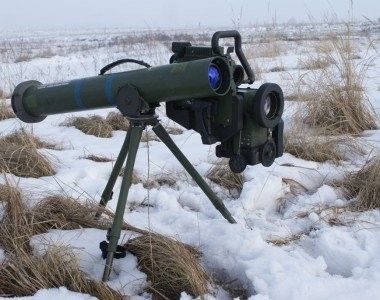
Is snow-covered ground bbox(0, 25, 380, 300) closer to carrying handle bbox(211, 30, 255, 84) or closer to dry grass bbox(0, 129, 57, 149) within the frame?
dry grass bbox(0, 129, 57, 149)

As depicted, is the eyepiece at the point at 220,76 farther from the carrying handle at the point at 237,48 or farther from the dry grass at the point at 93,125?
the dry grass at the point at 93,125

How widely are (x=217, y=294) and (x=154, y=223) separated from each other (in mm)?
744

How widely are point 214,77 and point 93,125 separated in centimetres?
296

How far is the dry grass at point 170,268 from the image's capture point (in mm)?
1925

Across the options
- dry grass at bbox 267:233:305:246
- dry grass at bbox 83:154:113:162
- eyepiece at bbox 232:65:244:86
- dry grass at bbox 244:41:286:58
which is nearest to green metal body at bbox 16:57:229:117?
eyepiece at bbox 232:65:244:86

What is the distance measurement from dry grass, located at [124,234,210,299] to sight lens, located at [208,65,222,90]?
28.6 inches

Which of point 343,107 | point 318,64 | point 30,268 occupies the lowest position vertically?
point 30,268

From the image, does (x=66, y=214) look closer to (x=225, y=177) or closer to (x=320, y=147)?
(x=225, y=177)

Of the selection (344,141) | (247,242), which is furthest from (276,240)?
(344,141)

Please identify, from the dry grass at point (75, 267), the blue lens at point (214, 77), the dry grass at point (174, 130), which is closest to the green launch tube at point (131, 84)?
the blue lens at point (214, 77)

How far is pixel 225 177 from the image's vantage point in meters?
3.26

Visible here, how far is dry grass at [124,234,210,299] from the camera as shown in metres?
1.92

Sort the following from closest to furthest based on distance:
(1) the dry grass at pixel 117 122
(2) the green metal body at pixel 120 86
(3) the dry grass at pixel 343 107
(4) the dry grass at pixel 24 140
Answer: (2) the green metal body at pixel 120 86
(4) the dry grass at pixel 24 140
(3) the dry grass at pixel 343 107
(1) the dry grass at pixel 117 122

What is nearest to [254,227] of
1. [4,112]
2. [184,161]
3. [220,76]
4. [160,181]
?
[184,161]
